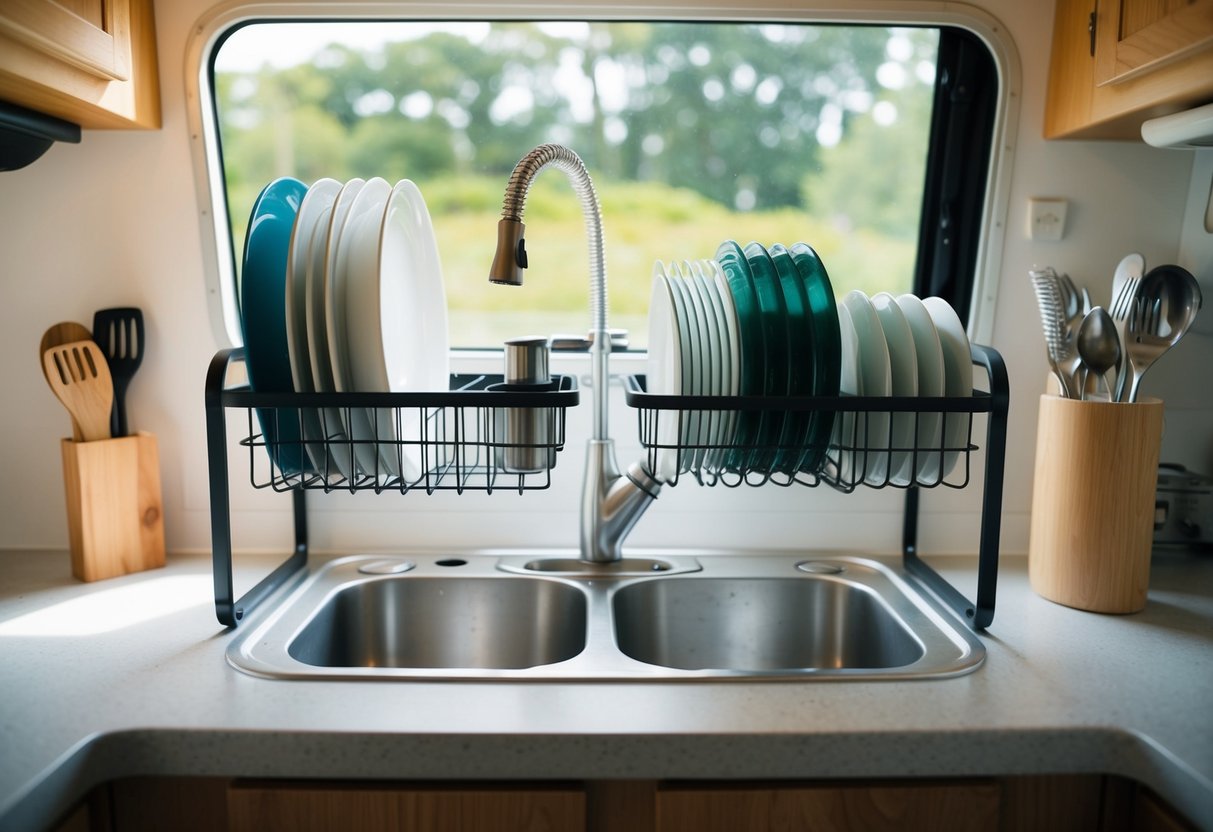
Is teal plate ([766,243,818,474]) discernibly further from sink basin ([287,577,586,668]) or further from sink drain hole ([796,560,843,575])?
sink basin ([287,577,586,668])

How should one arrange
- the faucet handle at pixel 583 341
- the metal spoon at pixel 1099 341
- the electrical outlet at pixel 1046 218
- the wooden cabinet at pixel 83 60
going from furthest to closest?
the electrical outlet at pixel 1046 218 < the faucet handle at pixel 583 341 < the metal spoon at pixel 1099 341 < the wooden cabinet at pixel 83 60

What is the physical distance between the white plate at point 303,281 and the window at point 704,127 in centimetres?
38

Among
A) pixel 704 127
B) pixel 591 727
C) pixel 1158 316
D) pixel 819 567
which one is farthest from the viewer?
pixel 704 127

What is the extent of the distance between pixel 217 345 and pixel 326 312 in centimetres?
49

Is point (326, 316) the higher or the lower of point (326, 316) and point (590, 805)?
the higher

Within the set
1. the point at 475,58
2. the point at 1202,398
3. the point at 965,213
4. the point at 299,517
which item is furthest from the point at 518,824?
the point at 475,58

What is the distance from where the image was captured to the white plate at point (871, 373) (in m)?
1.03

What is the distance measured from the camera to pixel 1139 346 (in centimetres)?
113

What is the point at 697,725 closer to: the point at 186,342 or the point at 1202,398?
the point at 186,342

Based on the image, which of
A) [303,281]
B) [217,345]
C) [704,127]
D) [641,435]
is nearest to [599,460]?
[641,435]

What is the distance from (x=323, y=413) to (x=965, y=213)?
106 centimetres

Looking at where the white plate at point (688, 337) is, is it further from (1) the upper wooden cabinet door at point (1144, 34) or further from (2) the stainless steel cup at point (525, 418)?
(1) the upper wooden cabinet door at point (1144, 34)

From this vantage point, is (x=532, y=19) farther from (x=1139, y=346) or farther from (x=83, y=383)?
(x=1139, y=346)

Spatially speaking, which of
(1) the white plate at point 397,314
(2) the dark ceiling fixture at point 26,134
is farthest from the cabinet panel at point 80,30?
(1) the white plate at point 397,314
